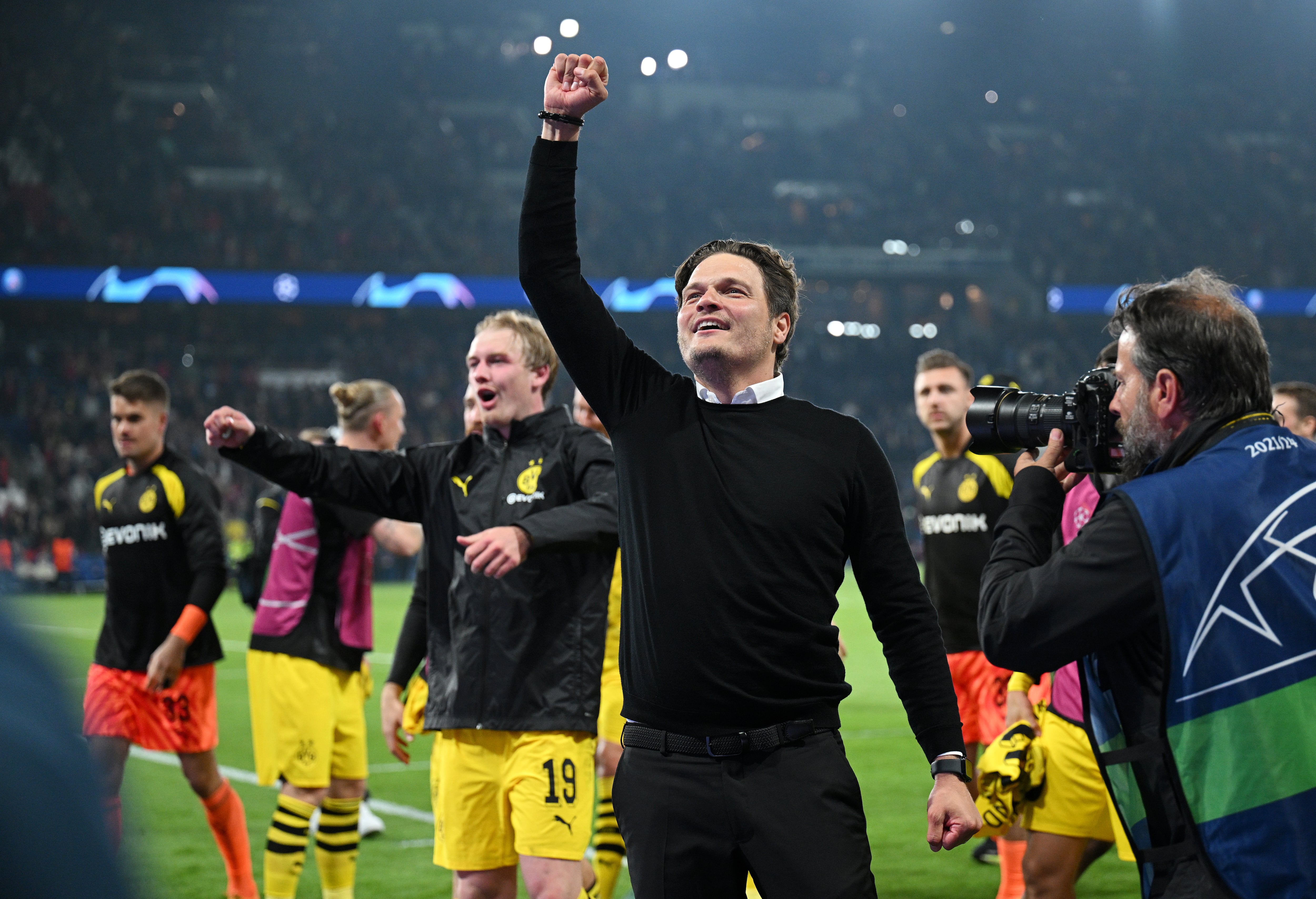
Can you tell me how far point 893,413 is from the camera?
33500mm

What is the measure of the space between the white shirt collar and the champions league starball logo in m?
0.95

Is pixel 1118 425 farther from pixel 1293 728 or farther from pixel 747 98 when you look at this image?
pixel 747 98

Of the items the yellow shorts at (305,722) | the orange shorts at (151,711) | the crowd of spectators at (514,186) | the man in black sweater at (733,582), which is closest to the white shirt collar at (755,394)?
the man in black sweater at (733,582)

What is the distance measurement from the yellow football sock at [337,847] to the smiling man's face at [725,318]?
309 cm

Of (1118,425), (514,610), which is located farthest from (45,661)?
(514,610)

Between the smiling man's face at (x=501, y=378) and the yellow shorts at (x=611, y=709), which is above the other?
the smiling man's face at (x=501, y=378)

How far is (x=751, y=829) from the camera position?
241 cm

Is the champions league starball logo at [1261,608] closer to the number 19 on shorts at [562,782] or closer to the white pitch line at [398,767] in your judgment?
the number 19 on shorts at [562,782]

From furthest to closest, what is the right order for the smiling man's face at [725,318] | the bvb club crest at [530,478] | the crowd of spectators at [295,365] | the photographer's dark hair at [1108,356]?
the crowd of spectators at [295,365] < the bvb club crest at [530,478] < the photographer's dark hair at [1108,356] < the smiling man's face at [725,318]

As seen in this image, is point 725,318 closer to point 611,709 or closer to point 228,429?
point 228,429

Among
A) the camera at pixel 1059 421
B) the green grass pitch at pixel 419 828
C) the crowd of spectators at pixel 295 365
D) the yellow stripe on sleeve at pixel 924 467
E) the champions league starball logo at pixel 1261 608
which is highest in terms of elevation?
the crowd of spectators at pixel 295 365

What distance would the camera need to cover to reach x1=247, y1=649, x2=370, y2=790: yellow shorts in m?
5.03

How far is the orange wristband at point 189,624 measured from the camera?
507 cm

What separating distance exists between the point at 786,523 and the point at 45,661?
6.03 feet
